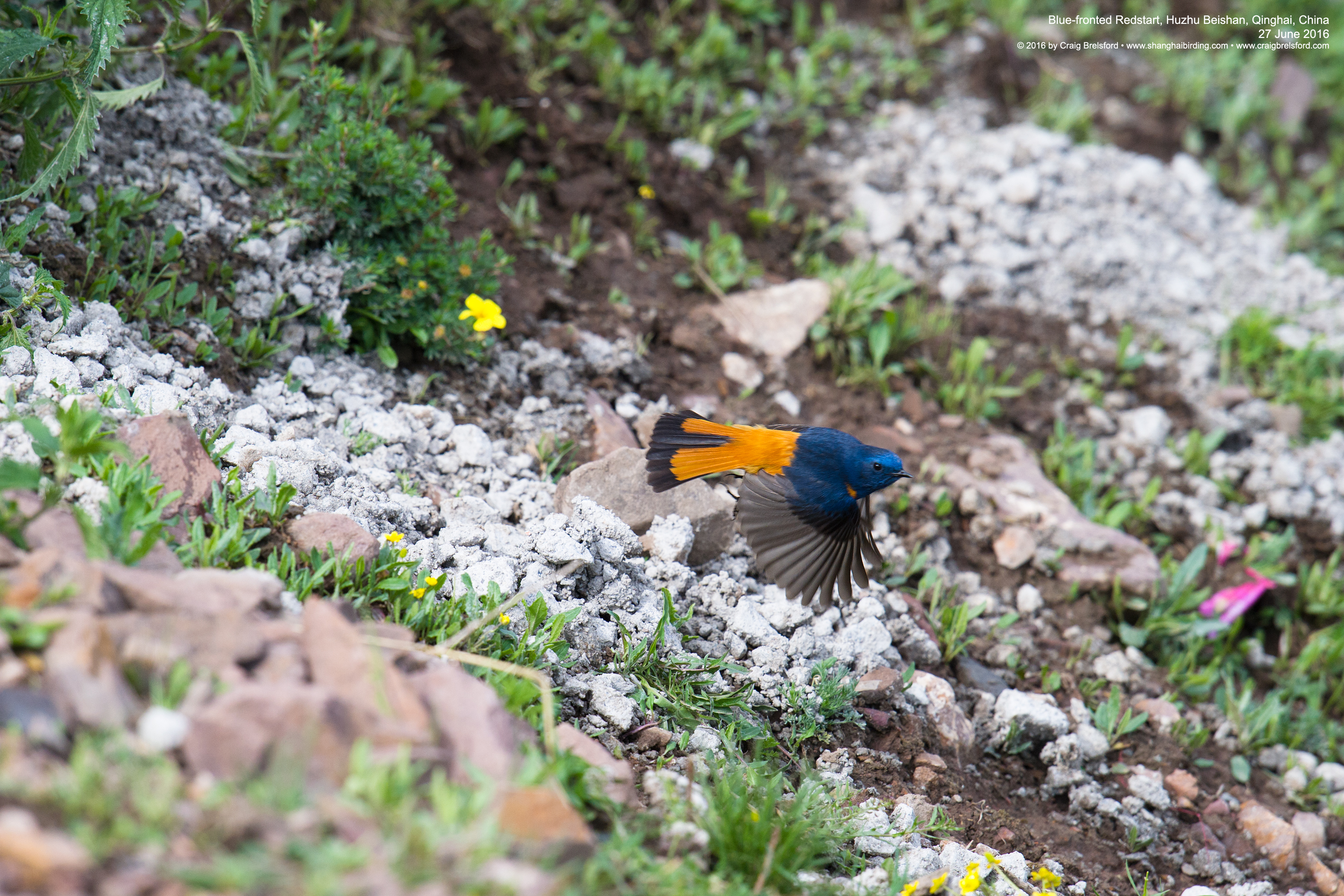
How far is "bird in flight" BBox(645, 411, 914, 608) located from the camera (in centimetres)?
390

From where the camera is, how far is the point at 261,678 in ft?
7.64

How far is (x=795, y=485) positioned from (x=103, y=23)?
3061 millimetres

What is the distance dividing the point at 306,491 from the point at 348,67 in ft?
9.54

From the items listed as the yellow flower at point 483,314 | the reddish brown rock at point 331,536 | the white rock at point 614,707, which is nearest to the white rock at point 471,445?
the yellow flower at point 483,314

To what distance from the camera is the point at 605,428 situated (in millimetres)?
4547

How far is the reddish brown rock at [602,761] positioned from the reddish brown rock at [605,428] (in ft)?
5.96

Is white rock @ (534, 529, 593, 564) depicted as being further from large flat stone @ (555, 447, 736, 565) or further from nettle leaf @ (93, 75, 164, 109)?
nettle leaf @ (93, 75, 164, 109)

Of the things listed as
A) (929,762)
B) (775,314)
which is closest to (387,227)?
(775,314)

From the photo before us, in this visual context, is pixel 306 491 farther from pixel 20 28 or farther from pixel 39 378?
pixel 20 28

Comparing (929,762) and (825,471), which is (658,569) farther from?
(929,762)

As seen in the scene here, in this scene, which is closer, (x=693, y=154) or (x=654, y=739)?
(x=654, y=739)

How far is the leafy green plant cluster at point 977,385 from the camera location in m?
5.51

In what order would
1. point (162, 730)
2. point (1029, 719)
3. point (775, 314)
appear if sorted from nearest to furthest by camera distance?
point (162, 730) < point (1029, 719) < point (775, 314)

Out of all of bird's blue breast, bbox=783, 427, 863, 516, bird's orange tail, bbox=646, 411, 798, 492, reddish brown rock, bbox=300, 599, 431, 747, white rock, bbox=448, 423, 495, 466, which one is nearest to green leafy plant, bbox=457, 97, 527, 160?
white rock, bbox=448, 423, 495, 466
